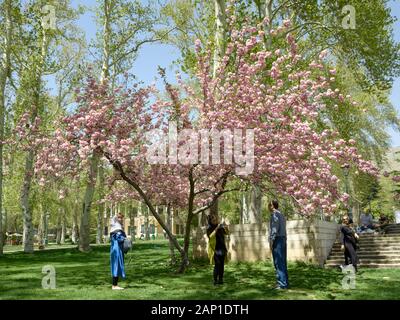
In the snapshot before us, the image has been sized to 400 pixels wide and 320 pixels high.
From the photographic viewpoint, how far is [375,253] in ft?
58.8

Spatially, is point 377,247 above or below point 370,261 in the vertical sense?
above

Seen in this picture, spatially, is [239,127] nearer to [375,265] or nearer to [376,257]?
[375,265]

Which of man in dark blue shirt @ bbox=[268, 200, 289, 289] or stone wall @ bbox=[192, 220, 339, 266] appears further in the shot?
stone wall @ bbox=[192, 220, 339, 266]

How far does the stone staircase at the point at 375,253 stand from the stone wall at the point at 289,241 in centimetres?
36

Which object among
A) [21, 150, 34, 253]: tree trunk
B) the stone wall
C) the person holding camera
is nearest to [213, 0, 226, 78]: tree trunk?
the stone wall

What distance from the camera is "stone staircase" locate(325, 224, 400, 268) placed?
54.6ft

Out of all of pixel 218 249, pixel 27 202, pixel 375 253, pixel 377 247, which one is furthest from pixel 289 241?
pixel 27 202

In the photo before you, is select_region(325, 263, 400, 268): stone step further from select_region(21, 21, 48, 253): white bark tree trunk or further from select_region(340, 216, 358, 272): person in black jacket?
select_region(21, 21, 48, 253): white bark tree trunk

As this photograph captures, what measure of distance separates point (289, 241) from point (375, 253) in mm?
3925

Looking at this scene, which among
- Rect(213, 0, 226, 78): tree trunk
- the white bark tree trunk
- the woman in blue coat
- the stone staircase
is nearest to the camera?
the woman in blue coat

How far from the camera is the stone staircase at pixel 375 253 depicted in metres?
16.6

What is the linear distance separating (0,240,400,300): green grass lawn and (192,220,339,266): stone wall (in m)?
0.72
